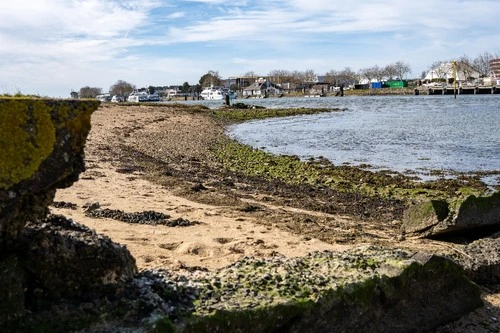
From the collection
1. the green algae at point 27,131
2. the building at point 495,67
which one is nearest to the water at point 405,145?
the green algae at point 27,131

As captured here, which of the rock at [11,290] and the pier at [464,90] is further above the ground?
the rock at [11,290]

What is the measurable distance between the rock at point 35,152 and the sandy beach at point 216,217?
8.27 ft

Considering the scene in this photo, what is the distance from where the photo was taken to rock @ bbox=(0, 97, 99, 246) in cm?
340

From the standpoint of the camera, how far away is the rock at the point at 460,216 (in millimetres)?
8688

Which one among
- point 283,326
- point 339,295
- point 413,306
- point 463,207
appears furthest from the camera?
point 463,207

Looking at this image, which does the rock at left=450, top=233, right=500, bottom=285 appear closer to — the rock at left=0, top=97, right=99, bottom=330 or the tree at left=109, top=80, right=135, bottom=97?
the rock at left=0, top=97, right=99, bottom=330

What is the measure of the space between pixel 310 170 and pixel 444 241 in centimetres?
1075

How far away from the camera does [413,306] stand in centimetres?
516

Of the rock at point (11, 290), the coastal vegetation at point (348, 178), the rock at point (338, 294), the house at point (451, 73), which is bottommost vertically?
the coastal vegetation at point (348, 178)

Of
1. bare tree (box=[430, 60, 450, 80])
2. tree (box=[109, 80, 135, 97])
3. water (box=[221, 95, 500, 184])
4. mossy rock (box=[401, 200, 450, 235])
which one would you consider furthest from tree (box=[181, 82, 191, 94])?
mossy rock (box=[401, 200, 450, 235])

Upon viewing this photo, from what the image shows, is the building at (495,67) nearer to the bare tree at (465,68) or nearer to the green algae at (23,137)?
the bare tree at (465,68)

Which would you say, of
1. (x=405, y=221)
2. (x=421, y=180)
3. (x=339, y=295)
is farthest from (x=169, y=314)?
(x=421, y=180)

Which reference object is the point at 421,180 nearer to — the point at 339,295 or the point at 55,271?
the point at 339,295

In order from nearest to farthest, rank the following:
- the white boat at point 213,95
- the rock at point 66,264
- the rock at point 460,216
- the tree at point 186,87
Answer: the rock at point 66,264 < the rock at point 460,216 < the white boat at point 213,95 < the tree at point 186,87
